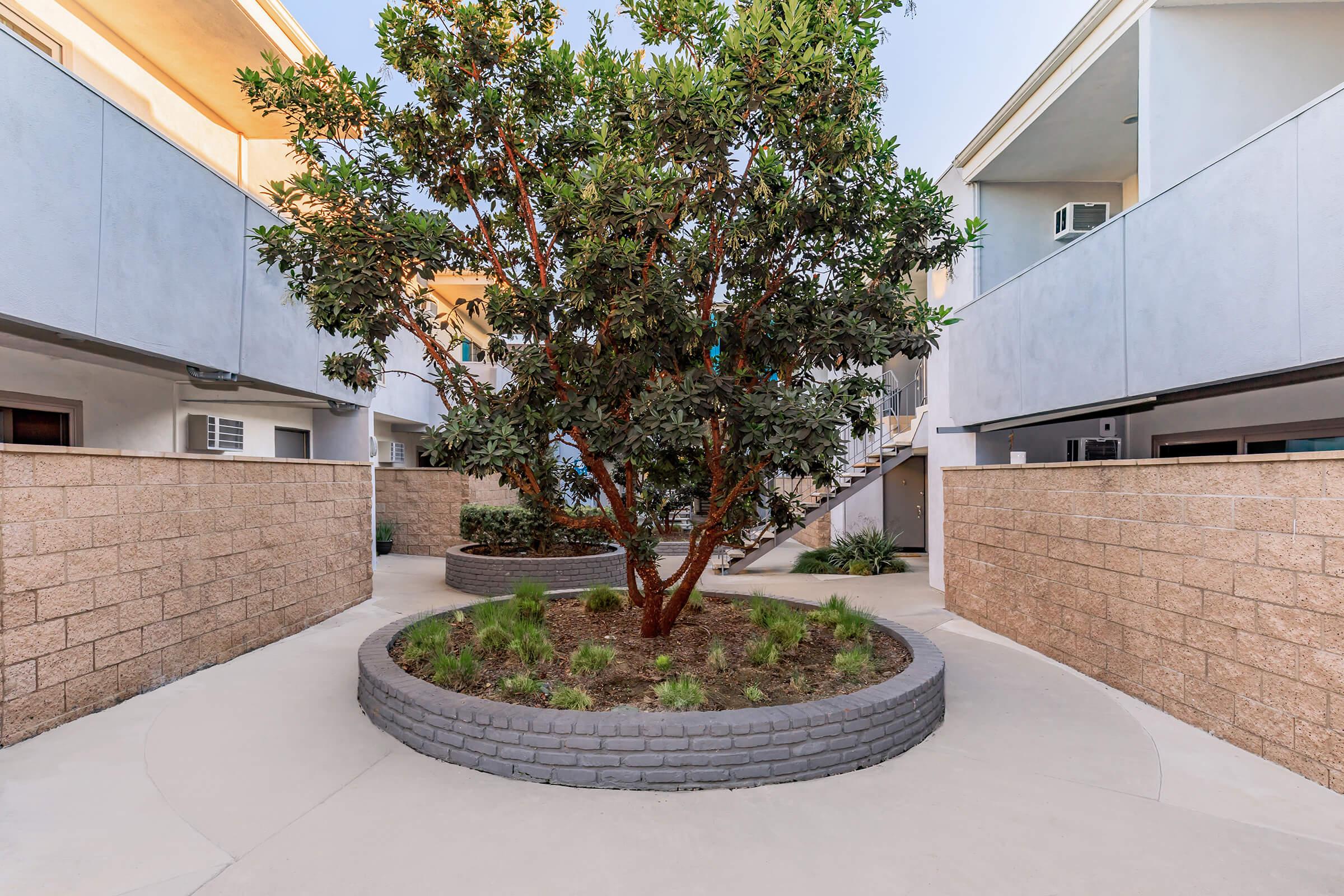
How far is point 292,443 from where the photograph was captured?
11.3m

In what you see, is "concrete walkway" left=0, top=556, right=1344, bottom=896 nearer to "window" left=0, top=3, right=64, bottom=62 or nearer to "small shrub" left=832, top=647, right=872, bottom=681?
"small shrub" left=832, top=647, right=872, bottom=681

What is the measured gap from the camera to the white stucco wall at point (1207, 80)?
21.5 feet

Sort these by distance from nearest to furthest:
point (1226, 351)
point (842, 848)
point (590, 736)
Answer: point (842, 848) < point (590, 736) < point (1226, 351)

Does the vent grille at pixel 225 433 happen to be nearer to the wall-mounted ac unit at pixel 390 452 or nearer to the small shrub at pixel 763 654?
the wall-mounted ac unit at pixel 390 452

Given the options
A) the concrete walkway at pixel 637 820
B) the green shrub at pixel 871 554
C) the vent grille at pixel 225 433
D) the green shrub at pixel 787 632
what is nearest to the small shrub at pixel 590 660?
the concrete walkway at pixel 637 820

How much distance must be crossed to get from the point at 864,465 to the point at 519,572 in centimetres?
590

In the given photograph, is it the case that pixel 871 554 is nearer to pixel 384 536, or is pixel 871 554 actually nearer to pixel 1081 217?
pixel 1081 217

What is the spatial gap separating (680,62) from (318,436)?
8.80 m

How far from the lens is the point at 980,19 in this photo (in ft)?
72.4

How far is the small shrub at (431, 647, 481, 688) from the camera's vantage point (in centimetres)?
508

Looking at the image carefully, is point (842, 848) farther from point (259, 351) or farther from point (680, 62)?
point (259, 351)

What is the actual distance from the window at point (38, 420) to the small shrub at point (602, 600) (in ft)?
16.6

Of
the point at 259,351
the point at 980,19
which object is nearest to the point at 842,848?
the point at 259,351

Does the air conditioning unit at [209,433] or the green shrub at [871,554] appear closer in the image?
the air conditioning unit at [209,433]
